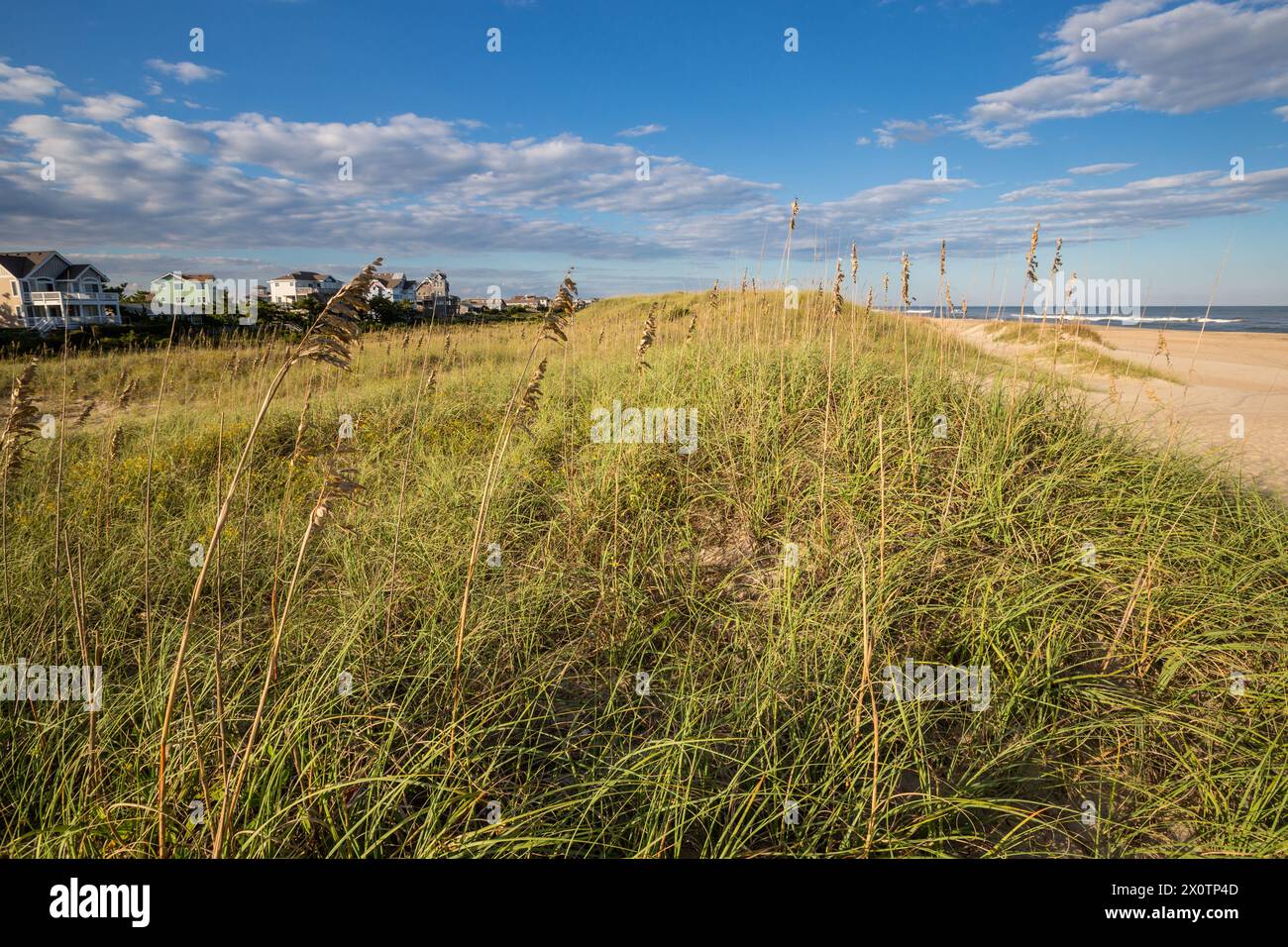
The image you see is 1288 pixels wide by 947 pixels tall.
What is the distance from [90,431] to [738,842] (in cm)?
954

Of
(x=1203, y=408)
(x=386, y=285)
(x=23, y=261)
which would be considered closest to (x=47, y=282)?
(x=23, y=261)

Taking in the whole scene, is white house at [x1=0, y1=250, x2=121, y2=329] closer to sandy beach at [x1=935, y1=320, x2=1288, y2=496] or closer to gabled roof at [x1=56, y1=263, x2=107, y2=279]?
gabled roof at [x1=56, y1=263, x2=107, y2=279]

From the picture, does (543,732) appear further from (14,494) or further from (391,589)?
(14,494)

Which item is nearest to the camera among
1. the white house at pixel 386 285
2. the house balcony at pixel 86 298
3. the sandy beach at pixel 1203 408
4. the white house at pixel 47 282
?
the white house at pixel 386 285

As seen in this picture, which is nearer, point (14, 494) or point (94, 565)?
point (94, 565)

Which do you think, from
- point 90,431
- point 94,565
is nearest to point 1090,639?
point 94,565

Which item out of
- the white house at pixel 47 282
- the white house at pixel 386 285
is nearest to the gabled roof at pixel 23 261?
the white house at pixel 47 282

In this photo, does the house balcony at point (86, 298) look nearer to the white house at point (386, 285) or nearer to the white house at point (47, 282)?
the white house at point (47, 282)

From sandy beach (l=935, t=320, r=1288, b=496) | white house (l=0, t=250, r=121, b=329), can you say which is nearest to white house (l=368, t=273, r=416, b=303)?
sandy beach (l=935, t=320, r=1288, b=496)

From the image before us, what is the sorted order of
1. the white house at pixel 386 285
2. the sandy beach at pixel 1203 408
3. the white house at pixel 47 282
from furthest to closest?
the white house at pixel 47 282
the sandy beach at pixel 1203 408
the white house at pixel 386 285

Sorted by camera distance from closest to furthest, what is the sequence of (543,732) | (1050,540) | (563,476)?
(543,732) → (1050,540) → (563,476)

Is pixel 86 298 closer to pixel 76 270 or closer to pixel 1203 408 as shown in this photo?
pixel 76 270
